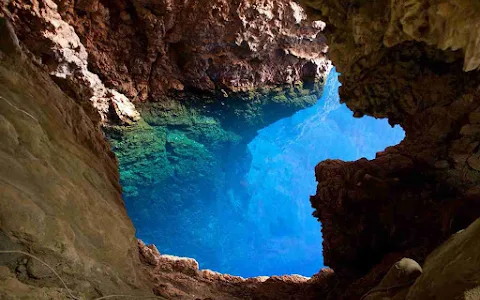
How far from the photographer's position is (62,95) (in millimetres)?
3701

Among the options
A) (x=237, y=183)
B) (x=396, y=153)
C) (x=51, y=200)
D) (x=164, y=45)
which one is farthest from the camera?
(x=237, y=183)

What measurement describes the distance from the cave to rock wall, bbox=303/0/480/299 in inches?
0.9

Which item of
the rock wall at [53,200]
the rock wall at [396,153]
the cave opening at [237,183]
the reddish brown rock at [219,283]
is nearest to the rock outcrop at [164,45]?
the cave opening at [237,183]

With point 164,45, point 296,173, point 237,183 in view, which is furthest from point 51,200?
point 296,173

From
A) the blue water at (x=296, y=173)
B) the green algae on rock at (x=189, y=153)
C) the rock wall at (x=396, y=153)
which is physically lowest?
the rock wall at (x=396, y=153)

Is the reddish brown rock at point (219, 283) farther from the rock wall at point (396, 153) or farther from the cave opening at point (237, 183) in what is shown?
the cave opening at point (237, 183)

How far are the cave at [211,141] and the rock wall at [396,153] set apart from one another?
22mm

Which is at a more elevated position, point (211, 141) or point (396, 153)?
point (211, 141)

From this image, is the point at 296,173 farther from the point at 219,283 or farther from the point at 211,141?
the point at 219,283

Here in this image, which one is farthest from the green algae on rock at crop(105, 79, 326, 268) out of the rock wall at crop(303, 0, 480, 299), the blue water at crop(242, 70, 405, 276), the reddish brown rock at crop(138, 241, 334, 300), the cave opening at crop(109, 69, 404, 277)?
the rock wall at crop(303, 0, 480, 299)

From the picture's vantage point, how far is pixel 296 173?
75.9ft

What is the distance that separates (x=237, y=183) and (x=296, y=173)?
7.37 m

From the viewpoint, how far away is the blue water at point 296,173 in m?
19.3

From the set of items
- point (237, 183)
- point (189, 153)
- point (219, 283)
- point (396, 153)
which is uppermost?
point (237, 183)
